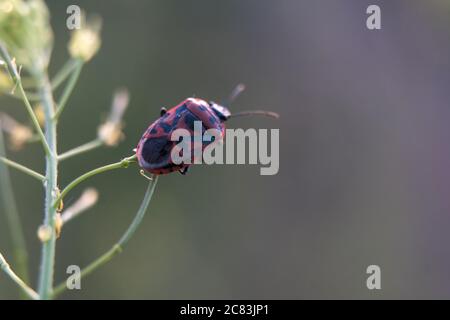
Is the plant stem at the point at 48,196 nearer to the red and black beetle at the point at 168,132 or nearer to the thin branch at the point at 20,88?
the thin branch at the point at 20,88

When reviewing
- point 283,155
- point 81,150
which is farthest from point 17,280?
point 283,155

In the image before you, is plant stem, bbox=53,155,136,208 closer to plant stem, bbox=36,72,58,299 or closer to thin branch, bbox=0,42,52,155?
Answer: plant stem, bbox=36,72,58,299

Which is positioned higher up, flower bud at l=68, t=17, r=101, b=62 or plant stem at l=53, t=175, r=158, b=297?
flower bud at l=68, t=17, r=101, b=62

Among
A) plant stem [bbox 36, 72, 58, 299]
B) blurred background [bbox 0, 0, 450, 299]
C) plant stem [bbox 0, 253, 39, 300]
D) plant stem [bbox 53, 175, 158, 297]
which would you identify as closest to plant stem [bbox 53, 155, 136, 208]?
plant stem [bbox 36, 72, 58, 299]

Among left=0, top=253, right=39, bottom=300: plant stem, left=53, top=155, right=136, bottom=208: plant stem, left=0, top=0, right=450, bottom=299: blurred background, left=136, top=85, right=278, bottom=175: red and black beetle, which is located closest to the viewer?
left=0, top=253, right=39, bottom=300: plant stem

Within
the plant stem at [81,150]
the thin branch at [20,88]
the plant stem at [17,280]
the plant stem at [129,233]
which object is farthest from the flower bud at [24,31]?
the plant stem at [17,280]

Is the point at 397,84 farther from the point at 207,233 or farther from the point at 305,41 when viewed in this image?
the point at 207,233
